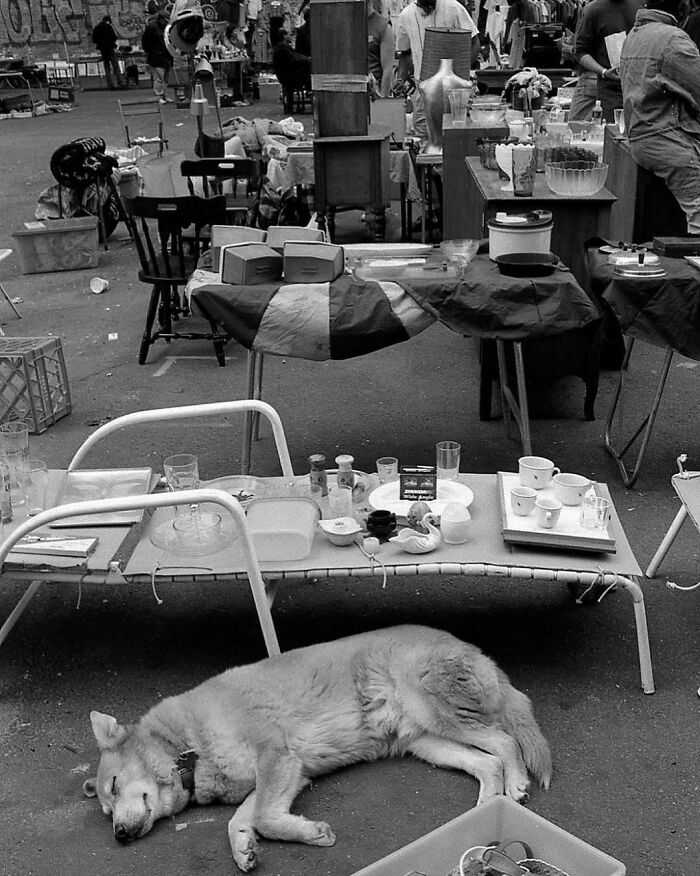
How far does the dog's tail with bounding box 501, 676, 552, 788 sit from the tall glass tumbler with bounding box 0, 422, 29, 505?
2.02 meters

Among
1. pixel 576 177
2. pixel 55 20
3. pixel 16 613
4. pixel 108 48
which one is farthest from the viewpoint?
pixel 55 20

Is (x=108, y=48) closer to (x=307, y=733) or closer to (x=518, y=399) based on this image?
(x=518, y=399)

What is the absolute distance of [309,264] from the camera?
15.5ft

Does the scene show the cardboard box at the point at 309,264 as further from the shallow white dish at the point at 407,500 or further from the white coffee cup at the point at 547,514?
the white coffee cup at the point at 547,514

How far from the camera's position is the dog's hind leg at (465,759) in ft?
9.68

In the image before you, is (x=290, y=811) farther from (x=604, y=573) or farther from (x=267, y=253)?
(x=267, y=253)

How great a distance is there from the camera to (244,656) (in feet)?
12.1

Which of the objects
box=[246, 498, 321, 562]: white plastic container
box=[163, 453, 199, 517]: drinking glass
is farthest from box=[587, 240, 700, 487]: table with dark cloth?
box=[163, 453, 199, 517]: drinking glass

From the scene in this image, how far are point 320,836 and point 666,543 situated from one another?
Result: 1965mm

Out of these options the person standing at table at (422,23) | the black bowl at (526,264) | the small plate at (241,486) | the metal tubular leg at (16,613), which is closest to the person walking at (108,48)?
the person standing at table at (422,23)

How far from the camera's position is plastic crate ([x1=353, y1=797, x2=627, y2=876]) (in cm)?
228

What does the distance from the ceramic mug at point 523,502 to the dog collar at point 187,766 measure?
1466mm

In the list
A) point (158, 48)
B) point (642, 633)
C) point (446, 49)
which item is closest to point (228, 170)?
point (446, 49)

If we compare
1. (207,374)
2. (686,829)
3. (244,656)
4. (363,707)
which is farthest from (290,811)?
(207,374)
